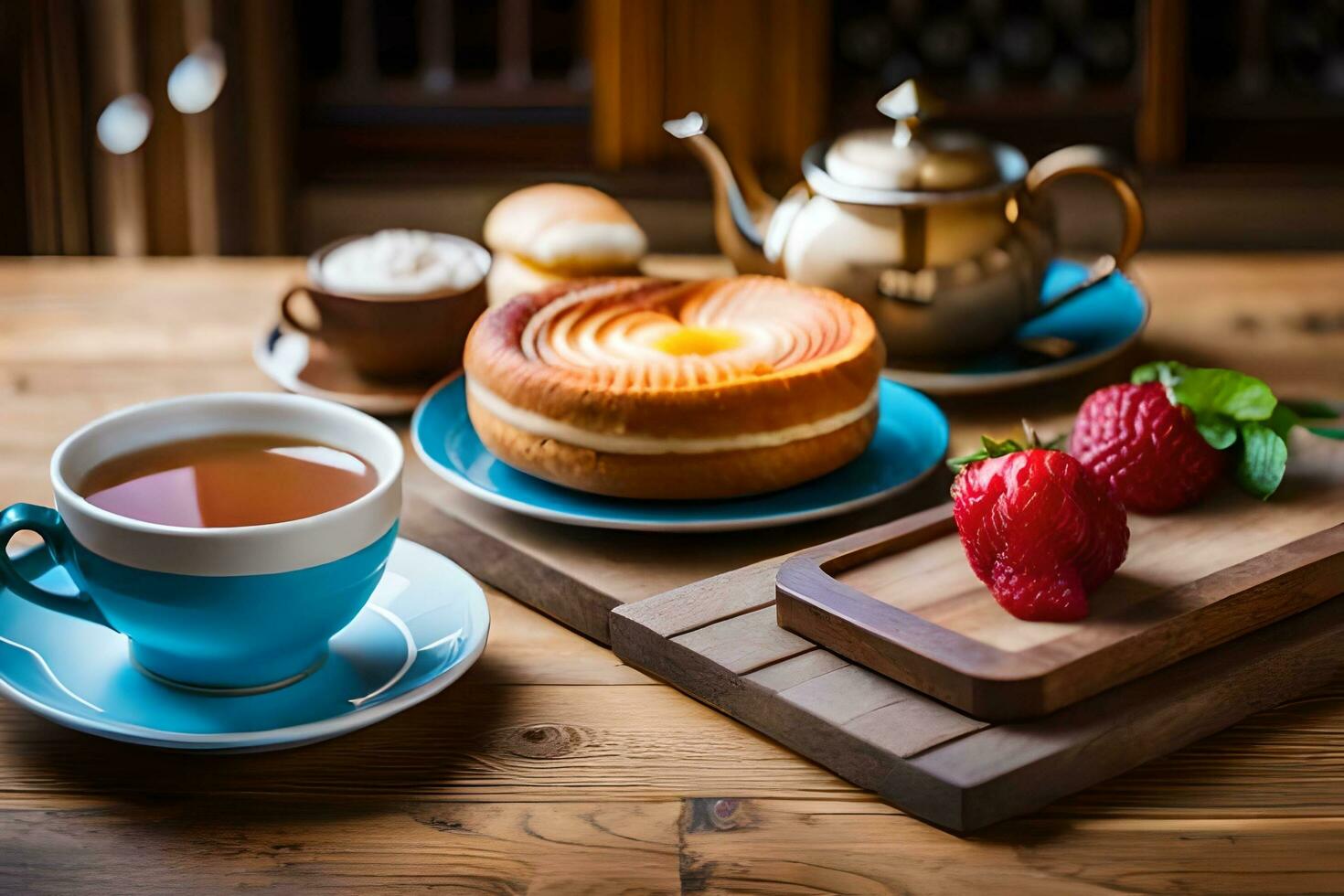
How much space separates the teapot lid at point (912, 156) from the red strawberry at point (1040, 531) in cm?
45

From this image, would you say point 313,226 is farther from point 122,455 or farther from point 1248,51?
point 122,455

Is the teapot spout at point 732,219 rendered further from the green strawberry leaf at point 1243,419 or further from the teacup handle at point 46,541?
the teacup handle at point 46,541

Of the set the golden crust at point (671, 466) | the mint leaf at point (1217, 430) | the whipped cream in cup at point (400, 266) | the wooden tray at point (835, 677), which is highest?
the whipped cream in cup at point (400, 266)

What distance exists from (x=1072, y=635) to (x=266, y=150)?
2.03m

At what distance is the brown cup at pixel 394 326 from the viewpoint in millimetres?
1228

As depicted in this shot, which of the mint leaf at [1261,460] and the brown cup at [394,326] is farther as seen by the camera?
the brown cup at [394,326]

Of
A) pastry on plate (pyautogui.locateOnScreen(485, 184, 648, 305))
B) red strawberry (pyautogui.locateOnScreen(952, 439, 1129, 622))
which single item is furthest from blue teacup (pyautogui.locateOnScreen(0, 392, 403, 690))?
pastry on plate (pyautogui.locateOnScreen(485, 184, 648, 305))

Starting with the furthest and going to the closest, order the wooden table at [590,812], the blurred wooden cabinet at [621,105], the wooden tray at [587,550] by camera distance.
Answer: the blurred wooden cabinet at [621,105]
the wooden tray at [587,550]
the wooden table at [590,812]

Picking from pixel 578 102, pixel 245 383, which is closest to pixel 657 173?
pixel 578 102

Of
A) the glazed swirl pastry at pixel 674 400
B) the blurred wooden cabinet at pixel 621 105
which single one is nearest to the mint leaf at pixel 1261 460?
the glazed swirl pastry at pixel 674 400

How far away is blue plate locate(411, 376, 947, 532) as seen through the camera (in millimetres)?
954

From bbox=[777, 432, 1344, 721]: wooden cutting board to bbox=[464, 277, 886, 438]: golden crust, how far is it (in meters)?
0.13

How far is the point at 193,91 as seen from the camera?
246cm

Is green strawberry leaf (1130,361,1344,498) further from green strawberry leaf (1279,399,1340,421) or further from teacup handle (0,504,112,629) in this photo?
teacup handle (0,504,112,629)
